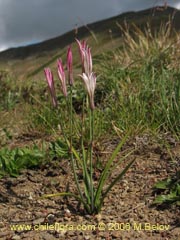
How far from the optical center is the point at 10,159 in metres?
2.97

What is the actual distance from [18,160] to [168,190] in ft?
3.14

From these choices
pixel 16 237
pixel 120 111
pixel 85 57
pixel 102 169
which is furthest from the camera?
pixel 120 111

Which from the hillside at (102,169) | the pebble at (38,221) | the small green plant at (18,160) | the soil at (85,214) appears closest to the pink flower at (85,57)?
the hillside at (102,169)

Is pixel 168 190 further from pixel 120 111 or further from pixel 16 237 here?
pixel 120 111

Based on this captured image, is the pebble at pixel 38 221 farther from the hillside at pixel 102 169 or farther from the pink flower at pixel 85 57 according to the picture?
the pink flower at pixel 85 57

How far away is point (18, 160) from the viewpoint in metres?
2.96

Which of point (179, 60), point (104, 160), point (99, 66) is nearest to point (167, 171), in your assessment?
point (104, 160)

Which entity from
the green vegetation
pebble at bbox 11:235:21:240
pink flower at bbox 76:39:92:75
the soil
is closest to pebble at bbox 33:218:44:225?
the soil

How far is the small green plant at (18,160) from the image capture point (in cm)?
293

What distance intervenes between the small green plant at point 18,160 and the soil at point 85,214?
0.04 metres

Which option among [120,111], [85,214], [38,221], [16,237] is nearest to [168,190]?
[85,214]

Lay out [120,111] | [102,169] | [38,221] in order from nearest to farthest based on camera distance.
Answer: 1. [38,221]
2. [102,169]
3. [120,111]

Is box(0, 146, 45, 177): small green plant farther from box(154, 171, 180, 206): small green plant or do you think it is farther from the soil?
box(154, 171, 180, 206): small green plant

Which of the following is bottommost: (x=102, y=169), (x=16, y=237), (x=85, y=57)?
(x=16, y=237)
